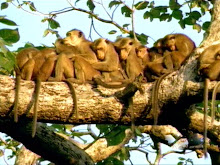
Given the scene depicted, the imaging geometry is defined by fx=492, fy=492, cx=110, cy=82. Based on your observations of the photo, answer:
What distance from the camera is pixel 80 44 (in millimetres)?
7457

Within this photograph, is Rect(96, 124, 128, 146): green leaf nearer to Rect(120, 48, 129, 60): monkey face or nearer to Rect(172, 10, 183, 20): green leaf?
Rect(120, 48, 129, 60): monkey face

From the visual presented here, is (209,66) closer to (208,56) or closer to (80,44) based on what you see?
(208,56)

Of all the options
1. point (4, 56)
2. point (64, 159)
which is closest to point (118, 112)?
point (64, 159)

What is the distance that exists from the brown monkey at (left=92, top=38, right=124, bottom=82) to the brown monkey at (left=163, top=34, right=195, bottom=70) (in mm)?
822

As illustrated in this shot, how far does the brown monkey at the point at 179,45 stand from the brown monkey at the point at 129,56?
487 mm

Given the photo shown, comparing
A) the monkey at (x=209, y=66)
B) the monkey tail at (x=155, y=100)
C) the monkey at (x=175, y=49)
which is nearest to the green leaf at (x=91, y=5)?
the monkey at (x=175, y=49)

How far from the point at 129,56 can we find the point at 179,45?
0.81 meters

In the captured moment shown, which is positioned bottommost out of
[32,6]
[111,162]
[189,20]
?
[111,162]

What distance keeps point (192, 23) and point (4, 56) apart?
4.52 meters

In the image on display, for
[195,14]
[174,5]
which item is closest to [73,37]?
[174,5]

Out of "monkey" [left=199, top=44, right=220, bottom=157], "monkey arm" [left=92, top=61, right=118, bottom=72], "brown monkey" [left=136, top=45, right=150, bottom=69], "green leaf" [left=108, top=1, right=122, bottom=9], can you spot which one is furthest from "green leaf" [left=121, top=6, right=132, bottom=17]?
"monkey" [left=199, top=44, right=220, bottom=157]

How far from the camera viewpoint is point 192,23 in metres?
8.20

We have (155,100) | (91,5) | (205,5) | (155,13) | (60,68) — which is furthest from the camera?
(91,5)

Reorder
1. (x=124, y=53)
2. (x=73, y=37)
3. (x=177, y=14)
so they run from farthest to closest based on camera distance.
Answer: (x=177, y=14), (x=73, y=37), (x=124, y=53)
